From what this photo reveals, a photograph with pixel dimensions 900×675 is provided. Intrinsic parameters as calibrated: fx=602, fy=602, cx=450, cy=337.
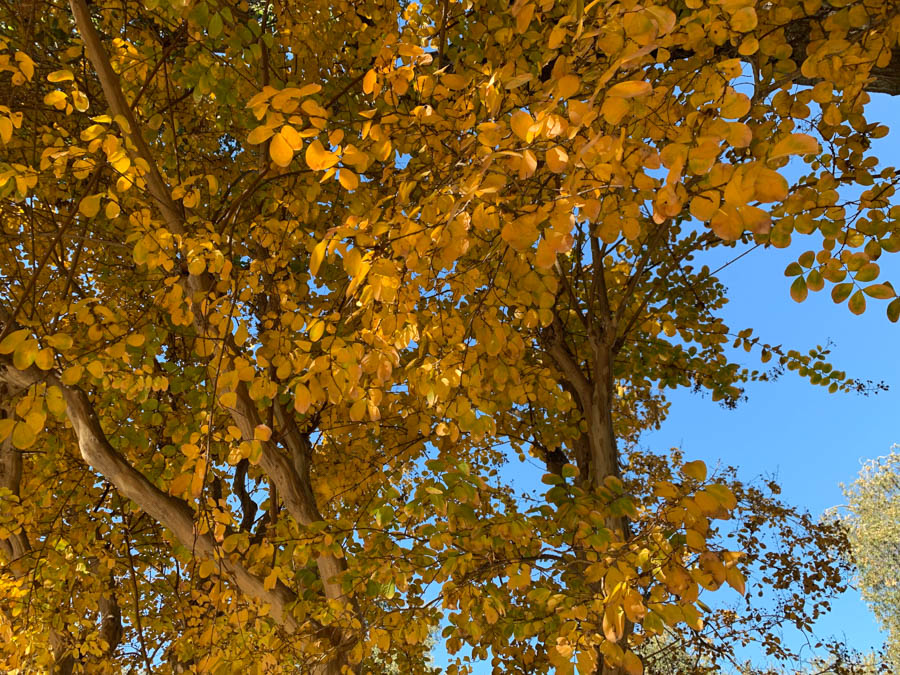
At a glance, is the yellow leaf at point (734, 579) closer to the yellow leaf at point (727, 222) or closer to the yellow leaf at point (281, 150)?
the yellow leaf at point (727, 222)

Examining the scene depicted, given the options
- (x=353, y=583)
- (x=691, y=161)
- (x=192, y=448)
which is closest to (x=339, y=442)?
(x=353, y=583)

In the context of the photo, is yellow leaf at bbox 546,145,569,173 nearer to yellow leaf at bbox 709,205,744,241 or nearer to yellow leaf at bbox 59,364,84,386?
yellow leaf at bbox 709,205,744,241

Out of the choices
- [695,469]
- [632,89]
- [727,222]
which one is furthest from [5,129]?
[695,469]

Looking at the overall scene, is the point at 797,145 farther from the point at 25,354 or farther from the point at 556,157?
the point at 25,354

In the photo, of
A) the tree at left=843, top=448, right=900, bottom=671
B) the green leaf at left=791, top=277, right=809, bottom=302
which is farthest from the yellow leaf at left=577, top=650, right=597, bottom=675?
the tree at left=843, top=448, right=900, bottom=671

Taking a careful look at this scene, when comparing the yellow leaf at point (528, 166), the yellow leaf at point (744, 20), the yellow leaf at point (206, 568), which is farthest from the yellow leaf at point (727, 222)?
the yellow leaf at point (206, 568)

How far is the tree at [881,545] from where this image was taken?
62.7 feet

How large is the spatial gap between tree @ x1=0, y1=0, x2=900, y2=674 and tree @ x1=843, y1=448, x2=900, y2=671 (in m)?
17.1

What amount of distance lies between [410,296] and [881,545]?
2365cm

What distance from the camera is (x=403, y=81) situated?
2357 mm

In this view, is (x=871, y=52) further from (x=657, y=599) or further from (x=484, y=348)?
(x=657, y=599)

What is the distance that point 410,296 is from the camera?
214cm

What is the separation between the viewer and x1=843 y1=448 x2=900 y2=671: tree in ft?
62.7

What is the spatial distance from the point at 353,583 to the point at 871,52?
10.6 feet
